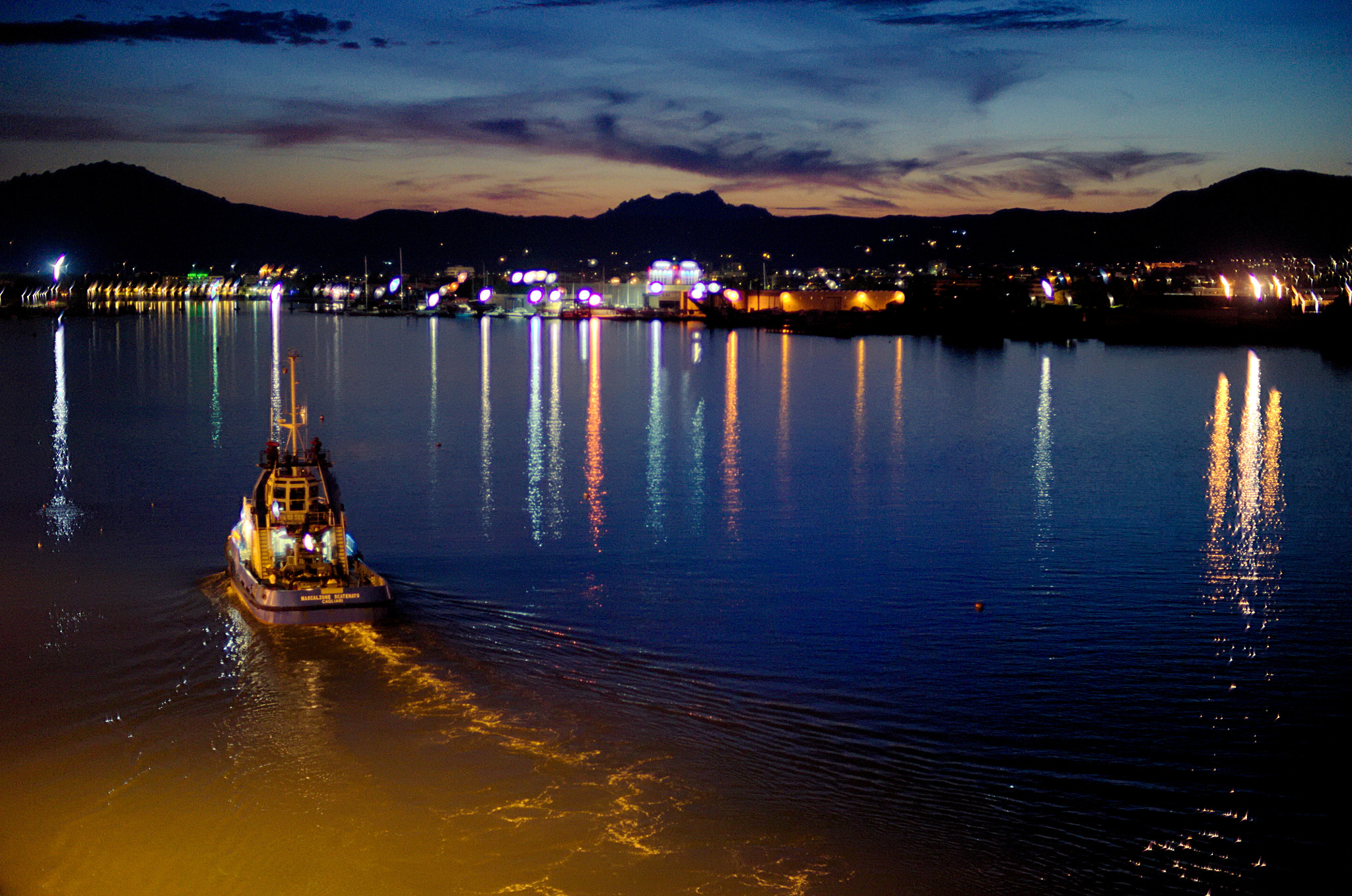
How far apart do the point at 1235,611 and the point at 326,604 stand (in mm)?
8040

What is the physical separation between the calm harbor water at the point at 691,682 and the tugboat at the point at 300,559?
24 centimetres

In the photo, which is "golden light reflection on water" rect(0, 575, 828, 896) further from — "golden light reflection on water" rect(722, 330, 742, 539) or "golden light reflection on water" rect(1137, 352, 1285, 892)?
"golden light reflection on water" rect(722, 330, 742, 539)

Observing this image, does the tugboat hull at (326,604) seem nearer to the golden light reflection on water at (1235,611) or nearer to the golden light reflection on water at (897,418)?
the golden light reflection on water at (1235,611)

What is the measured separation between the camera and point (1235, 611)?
35.3 ft

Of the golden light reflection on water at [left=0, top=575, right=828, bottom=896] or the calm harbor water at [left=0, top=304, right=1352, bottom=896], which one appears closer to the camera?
the golden light reflection on water at [left=0, top=575, right=828, bottom=896]

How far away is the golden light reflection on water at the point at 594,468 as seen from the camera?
1462 centimetres

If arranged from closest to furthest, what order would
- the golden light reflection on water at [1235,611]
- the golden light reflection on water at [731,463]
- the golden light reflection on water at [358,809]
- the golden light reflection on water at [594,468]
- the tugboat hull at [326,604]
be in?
the golden light reflection on water at [358,809] < the golden light reflection on water at [1235,611] < the tugboat hull at [326,604] < the golden light reflection on water at [594,468] < the golden light reflection on water at [731,463]

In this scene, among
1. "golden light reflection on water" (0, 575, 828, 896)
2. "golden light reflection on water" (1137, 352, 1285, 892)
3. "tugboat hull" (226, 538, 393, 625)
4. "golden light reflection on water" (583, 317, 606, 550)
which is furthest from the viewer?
"golden light reflection on water" (583, 317, 606, 550)

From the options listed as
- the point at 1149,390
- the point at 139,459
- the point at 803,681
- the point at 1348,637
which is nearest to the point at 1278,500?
the point at 1348,637

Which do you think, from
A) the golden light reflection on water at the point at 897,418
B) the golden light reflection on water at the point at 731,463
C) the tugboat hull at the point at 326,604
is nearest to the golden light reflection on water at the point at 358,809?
the tugboat hull at the point at 326,604

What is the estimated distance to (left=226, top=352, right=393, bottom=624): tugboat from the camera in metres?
9.51

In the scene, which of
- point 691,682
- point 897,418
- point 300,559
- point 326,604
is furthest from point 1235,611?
point 897,418

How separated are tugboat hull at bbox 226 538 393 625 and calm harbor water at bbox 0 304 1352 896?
0.15m

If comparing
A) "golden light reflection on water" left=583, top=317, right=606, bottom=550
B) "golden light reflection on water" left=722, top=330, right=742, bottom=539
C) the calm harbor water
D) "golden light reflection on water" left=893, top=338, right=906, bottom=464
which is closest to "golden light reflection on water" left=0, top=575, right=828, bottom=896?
the calm harbor water
